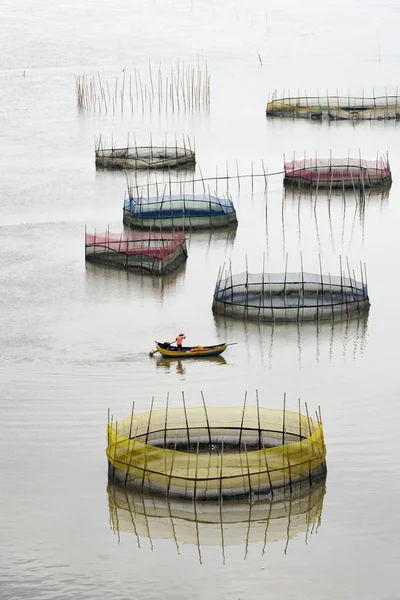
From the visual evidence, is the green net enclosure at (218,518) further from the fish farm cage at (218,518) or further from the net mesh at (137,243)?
the net mesh at (137,243)

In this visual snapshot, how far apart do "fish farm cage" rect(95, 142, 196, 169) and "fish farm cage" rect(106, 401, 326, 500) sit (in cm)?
3223

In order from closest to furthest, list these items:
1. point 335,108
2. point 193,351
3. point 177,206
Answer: point 193,351 < point 177,206 < point 335,108

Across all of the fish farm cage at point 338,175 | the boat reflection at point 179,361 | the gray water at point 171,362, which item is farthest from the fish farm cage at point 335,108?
the boat reflection at point 179,361

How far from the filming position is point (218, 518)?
2731 centimetres

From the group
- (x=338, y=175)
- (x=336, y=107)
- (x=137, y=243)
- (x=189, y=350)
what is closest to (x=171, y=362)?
(x=189, y=350)

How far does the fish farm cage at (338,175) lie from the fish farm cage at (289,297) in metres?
15.7

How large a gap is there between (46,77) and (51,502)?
67885mm

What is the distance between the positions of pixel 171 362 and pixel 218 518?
31.8 ft

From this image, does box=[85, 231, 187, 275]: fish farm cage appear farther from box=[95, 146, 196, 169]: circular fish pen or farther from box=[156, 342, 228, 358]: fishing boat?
box=[95, 146, 196, 169]: circular fish pen

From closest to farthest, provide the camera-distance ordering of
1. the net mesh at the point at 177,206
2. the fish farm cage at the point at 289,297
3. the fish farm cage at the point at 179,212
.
Answer: the fish farm cage at the point at 289,297
the fish farm cage at the point at 179,212
the net mesh at the point at 177,206

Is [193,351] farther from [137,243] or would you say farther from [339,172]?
[339,172]

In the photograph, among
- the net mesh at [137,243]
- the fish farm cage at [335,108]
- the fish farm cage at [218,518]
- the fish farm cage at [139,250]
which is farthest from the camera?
the fish farm cage at [335,108]

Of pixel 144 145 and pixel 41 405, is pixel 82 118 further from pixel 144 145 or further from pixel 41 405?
pixel 41 405

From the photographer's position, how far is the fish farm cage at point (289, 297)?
39781 millimetres
